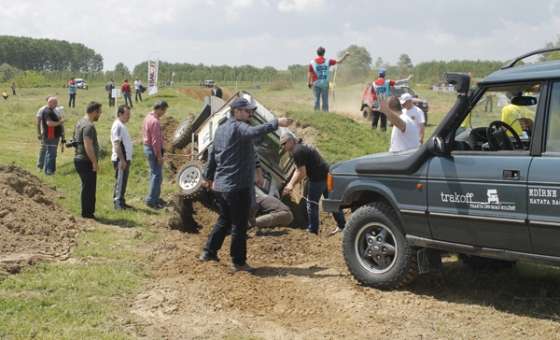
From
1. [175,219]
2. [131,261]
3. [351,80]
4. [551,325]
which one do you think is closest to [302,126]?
[175,219]

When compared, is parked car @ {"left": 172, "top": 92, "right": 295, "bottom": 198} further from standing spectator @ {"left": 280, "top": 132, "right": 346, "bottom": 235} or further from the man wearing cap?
the man wearing cap

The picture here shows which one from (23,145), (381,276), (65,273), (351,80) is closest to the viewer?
(381,276)

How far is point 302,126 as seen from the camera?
56.9 feet

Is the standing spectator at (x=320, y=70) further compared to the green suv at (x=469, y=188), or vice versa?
the standing spectator at (x=320, y=70)

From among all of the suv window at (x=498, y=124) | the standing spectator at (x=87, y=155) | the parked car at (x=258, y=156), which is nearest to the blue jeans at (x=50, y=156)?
the parked car at (x=258, y=156)

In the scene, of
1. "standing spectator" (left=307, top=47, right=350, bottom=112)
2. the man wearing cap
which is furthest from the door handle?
"standing spectator" (left=307, top=47, right=350, bottom=112)

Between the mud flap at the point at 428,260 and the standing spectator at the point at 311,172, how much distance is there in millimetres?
3230

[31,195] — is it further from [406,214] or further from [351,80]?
[351,80]

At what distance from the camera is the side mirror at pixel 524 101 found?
19.1 ft

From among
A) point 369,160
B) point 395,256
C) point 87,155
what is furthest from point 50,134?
point 395,256

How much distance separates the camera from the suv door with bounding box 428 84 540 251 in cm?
552

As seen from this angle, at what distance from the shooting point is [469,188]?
585 centimetres

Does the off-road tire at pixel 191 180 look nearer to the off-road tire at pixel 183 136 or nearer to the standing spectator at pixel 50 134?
the off-road tire at pixel 183 136

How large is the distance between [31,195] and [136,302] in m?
4.54
